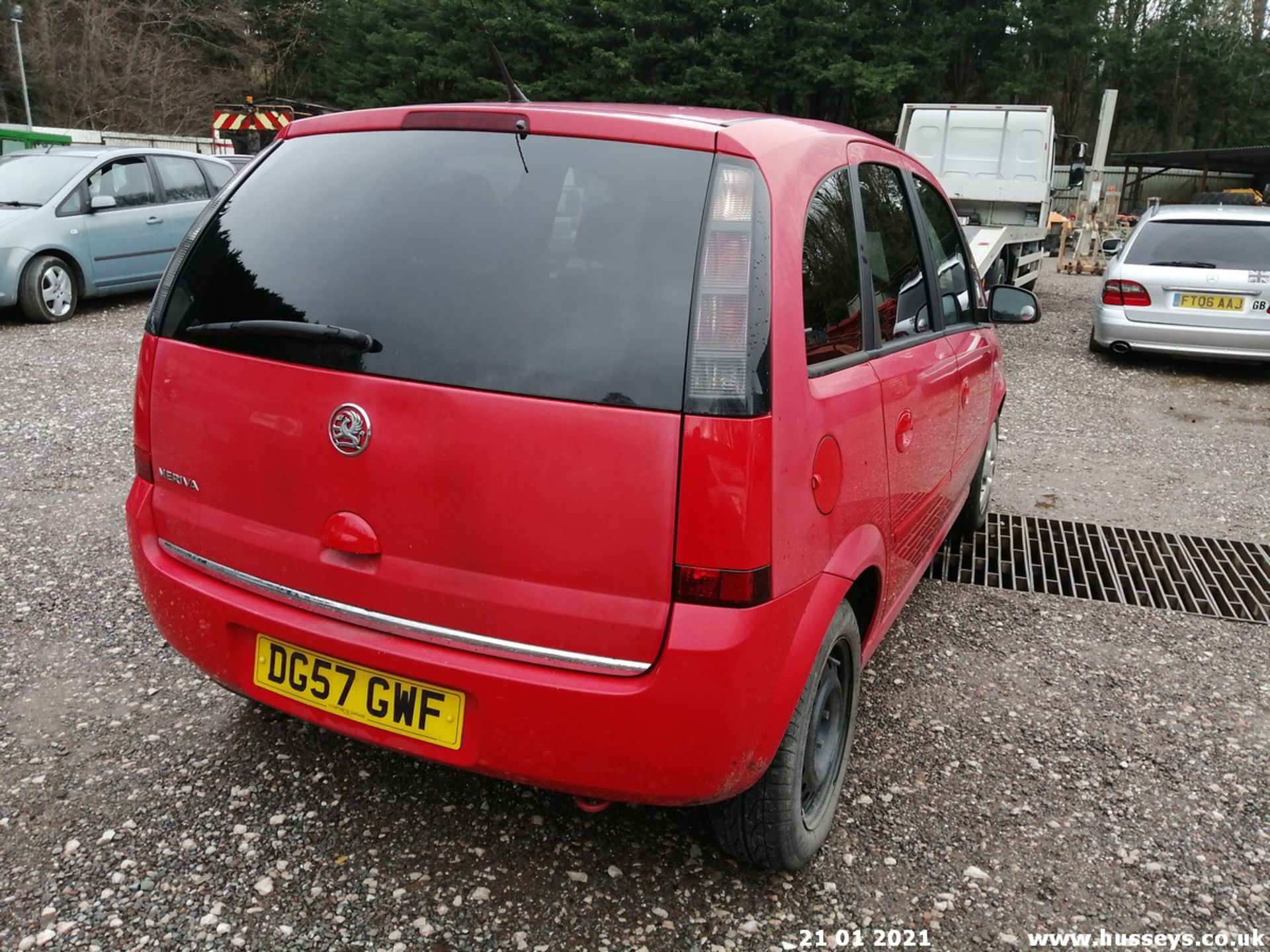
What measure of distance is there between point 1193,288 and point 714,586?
876 cm

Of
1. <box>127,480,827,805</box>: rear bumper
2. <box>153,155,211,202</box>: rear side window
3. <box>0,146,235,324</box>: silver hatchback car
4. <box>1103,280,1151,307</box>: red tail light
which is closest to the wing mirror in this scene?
<box>127,480,827,805</box>: rear bumper

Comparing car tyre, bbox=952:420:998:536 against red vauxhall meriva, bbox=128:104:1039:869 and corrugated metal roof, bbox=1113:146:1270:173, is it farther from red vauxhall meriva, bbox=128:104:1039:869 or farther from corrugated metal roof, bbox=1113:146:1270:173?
corrugated metal roof, bbox=1113:146:1270:173

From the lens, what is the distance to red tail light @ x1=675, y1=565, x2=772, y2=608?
1.83m

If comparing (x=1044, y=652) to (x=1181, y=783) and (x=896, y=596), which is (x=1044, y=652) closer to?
(x=1181, y=783)

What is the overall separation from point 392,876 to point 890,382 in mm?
1737

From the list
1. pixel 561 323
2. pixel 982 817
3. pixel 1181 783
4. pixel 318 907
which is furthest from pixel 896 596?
pixel 318 907

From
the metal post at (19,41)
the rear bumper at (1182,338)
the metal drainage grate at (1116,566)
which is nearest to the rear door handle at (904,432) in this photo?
the metal drainage grate at (1116,566)

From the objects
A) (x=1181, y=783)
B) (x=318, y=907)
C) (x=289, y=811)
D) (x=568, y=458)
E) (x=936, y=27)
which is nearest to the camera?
(x=568, y=458)

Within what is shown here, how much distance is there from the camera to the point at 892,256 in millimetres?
2795

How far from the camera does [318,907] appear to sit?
2.19 metres

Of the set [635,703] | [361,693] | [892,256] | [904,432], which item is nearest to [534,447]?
[635,703]

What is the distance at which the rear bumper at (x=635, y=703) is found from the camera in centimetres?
186

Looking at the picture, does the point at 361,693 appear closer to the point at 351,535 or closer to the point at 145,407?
the point at 351,535

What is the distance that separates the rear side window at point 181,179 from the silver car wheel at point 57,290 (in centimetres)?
153
